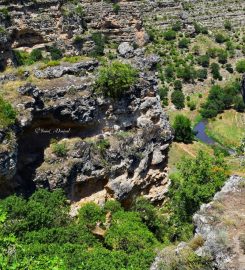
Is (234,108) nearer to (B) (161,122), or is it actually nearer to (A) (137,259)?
(B) (161,122)

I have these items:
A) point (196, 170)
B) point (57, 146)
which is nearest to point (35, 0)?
point (57, 146)

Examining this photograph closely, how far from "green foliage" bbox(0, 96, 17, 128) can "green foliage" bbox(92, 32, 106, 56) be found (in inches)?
1449

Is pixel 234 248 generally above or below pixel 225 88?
above

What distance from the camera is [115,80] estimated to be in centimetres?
3186

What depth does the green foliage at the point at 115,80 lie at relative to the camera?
32000 mm

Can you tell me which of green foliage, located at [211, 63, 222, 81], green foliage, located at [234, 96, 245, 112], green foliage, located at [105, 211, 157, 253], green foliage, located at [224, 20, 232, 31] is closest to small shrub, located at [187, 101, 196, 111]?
green foliage, located at [234, 96, 245, 112]

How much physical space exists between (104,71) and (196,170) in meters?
9.72

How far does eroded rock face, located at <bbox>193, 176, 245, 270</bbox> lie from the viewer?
55.1 feet

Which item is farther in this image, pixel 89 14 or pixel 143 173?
pixel 89 14

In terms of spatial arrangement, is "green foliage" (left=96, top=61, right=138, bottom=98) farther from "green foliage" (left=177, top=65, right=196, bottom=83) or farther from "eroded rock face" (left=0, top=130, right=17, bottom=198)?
"green foliage" (left=177, top=65, right=196, bottom=83)

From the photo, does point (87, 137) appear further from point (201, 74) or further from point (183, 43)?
point (183, 43)

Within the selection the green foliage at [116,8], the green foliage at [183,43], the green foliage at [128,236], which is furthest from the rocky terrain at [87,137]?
the green foliage at [183,43]

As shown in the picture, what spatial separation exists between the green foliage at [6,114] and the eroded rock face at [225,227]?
1332 cm

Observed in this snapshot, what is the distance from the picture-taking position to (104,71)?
3262 cm
